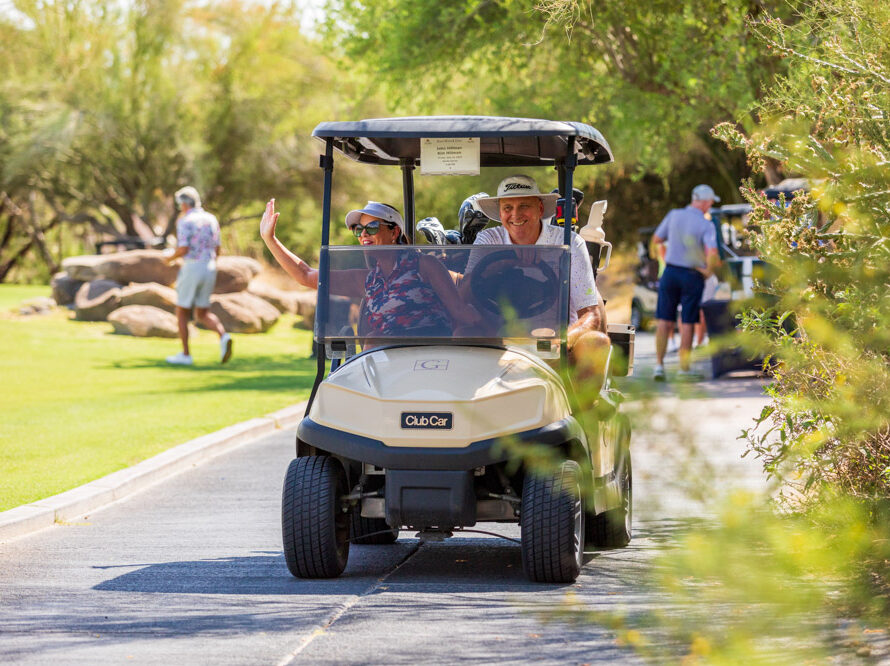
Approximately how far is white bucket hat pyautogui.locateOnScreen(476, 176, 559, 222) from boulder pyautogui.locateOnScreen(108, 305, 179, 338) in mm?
16840

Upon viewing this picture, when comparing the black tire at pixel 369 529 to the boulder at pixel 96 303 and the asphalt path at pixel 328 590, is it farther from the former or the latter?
the boulder at pixel 96 303

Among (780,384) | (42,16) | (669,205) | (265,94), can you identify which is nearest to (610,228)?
(669,205)

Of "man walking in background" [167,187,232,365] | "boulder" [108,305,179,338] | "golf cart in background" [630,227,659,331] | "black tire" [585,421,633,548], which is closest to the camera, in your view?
"black tire" [585,421,633,548]

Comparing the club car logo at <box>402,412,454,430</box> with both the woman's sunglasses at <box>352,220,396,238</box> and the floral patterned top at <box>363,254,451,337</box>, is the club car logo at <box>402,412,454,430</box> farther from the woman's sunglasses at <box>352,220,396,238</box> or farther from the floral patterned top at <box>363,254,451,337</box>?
the woman's sunglasses at <box>352,220,396,238</box>

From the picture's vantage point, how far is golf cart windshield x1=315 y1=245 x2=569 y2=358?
21.0ft

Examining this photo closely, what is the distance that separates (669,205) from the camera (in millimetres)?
39844

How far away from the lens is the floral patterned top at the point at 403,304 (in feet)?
21.2

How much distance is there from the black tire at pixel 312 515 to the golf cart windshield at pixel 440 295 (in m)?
0.68

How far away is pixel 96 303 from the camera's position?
2589 cm

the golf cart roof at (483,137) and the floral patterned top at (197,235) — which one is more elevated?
the golf cart roof at (483,137)

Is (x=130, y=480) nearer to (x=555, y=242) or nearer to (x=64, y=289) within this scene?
(x=555, y=242)

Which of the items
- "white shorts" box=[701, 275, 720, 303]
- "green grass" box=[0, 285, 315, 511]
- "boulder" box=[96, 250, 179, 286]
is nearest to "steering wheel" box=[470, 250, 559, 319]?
"green grass" box=[0, 285, 315, 511]

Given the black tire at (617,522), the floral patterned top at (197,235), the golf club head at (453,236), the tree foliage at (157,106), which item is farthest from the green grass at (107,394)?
the tree foliage at (157,106)

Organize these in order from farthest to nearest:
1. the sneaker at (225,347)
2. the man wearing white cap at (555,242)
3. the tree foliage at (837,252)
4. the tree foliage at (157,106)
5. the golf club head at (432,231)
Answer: the tree foliage at (157,106) → the sneaker at (225,347) → the golf club head at (432,231) → the man wearing white cap at (555,242) → the tree foliage at (837,252)
